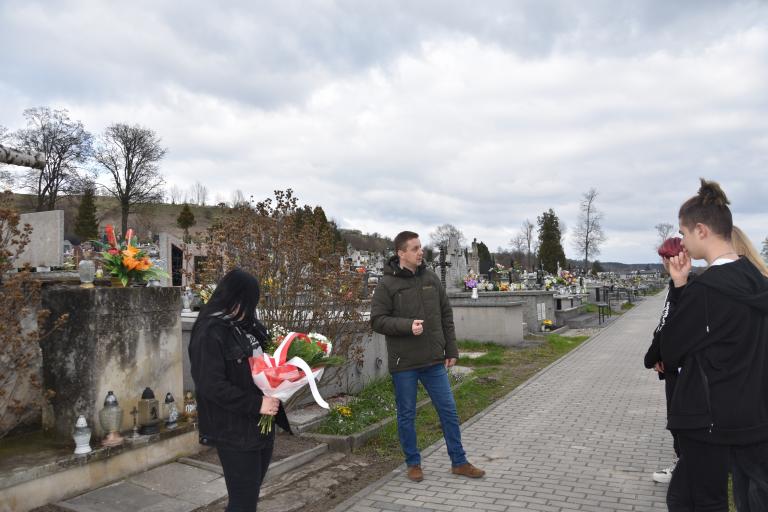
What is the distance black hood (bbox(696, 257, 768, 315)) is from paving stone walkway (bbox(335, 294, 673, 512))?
2298 mm

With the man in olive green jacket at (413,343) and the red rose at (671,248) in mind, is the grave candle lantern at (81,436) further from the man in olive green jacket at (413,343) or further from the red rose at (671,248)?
the red rose at (671,248)

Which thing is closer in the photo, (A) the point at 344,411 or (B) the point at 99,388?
(B) the point at 99,388

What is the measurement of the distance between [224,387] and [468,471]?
2.86 m

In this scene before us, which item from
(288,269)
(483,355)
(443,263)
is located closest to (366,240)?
(443,263)

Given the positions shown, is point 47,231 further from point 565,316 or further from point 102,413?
point 565,316

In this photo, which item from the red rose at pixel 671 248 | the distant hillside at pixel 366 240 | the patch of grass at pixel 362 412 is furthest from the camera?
the distant hillside at pixel 366 240

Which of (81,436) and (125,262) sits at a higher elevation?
(125,262)

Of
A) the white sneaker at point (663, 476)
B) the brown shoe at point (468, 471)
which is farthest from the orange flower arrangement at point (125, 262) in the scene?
the white sneaker at point (663, 476)

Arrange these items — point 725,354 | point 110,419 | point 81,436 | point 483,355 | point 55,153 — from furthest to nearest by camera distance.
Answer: point 55,153, point 483,355, point 110,419, point 81,436, point 725,354

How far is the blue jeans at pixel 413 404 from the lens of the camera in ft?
16.0

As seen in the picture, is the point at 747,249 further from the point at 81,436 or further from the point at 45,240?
the point at 45,240

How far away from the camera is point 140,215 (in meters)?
54.3

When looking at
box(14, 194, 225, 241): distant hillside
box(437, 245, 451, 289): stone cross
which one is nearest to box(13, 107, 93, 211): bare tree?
box(14, 194, 225, 241): distant hillside

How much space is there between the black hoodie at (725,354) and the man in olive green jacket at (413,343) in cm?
236
